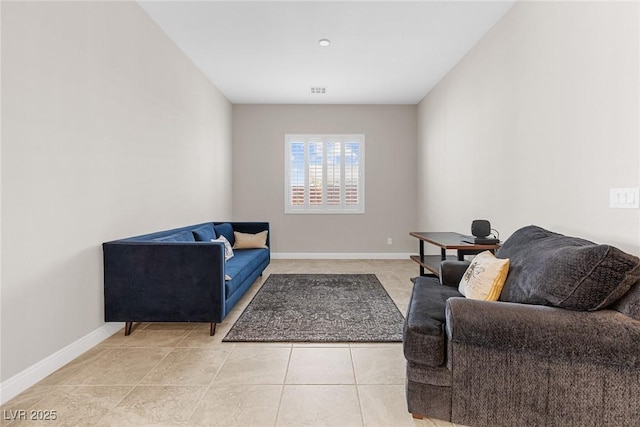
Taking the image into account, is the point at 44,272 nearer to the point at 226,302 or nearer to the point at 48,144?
the point at 48,144

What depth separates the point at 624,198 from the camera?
188 cm

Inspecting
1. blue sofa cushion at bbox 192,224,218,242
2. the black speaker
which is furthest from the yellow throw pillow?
blue sofa cushion at bbox 192,224,218,242

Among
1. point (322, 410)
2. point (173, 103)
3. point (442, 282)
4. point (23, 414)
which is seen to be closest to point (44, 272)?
point (23, 414)

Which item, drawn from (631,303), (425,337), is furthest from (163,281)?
(631,303)

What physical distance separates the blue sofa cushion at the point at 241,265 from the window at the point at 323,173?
1.70 m

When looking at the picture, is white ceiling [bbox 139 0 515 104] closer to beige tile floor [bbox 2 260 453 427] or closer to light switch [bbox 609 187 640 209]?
light switch [bbox 609 187 640 209]

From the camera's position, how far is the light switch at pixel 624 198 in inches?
71.1

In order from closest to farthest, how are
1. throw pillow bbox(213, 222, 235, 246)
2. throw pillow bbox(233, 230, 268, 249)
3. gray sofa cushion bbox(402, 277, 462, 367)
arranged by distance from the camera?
gray sofa cushion bbox(402, 277, 462, 367)
throw pillow bbox(213, 222, 235, 246)
throw pillow bbox(233, 230, 268, 249)

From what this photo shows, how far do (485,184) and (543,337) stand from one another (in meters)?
2.46

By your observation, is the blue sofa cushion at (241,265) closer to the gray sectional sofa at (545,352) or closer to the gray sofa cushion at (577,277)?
the gray sectional sofa at (545,352)

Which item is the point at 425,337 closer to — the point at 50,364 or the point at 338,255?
the point at 50,364

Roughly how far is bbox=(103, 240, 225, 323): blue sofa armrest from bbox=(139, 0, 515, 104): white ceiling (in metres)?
2.26

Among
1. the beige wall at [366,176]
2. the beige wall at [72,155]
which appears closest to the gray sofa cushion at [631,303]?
the beige wall at [72,155]

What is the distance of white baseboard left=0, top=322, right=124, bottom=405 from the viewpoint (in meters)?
1.80
